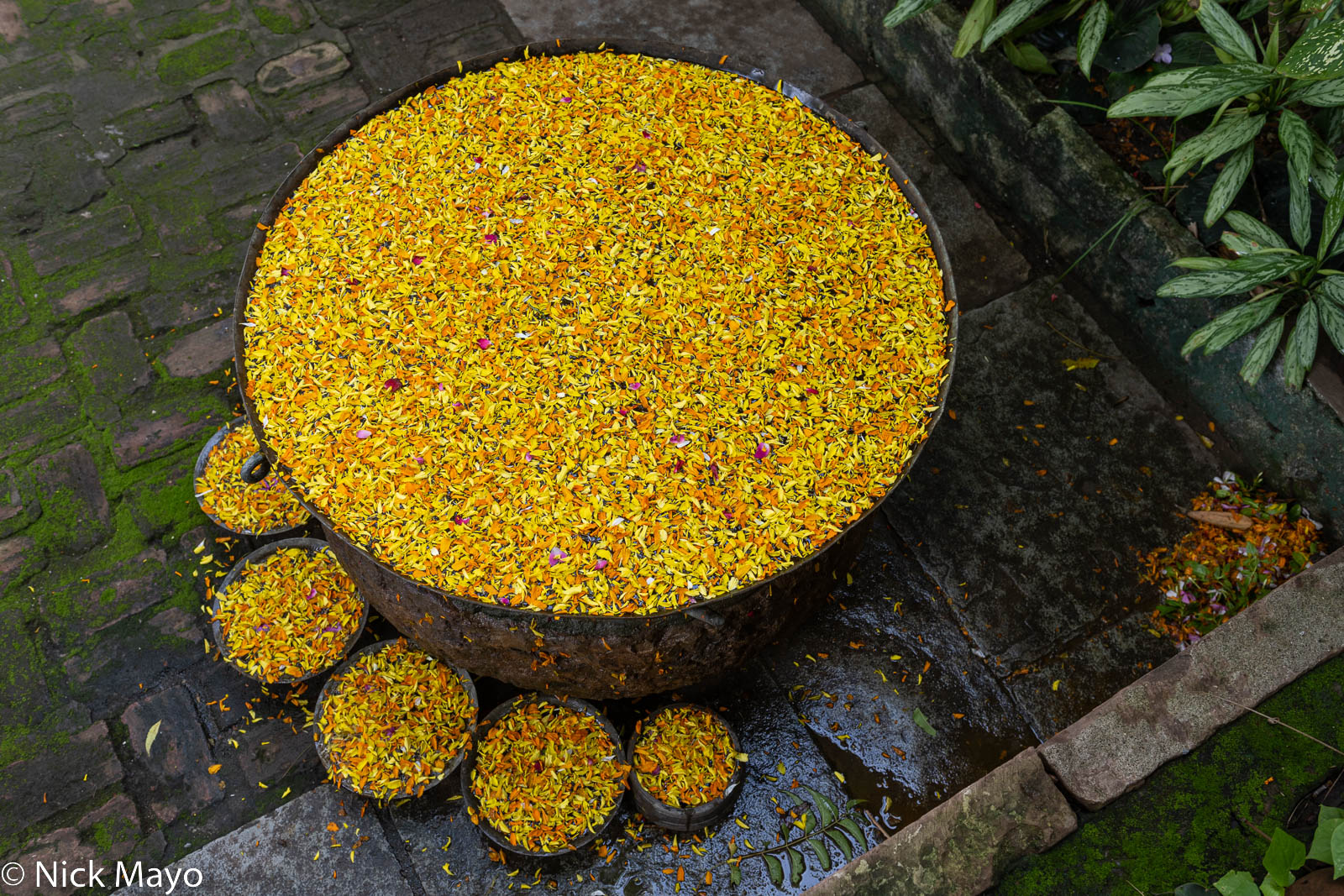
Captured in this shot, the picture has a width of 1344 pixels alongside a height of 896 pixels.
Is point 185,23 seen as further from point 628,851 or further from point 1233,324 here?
point 1233,324

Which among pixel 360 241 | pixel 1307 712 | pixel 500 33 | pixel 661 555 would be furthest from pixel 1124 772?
pixel 500 33

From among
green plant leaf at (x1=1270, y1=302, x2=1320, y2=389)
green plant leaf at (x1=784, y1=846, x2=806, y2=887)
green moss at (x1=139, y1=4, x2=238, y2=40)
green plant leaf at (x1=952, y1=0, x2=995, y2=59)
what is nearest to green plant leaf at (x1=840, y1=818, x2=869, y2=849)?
green plant leaf at (x1=784, y1=846, x2=806, y2=887)

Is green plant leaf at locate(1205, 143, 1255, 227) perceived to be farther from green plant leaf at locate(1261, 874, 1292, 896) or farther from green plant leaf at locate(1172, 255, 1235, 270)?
green plant leaf at locate(1261, 874, 1292, 896)

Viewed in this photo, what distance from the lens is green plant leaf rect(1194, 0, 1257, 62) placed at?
2.70 meters

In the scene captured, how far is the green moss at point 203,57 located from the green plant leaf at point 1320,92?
3.89 metres

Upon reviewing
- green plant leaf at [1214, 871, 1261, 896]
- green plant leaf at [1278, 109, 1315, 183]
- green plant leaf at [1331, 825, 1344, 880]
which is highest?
green plant leaf at [1278, 109, 1315, 183]

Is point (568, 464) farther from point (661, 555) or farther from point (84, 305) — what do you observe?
point (84, 305)

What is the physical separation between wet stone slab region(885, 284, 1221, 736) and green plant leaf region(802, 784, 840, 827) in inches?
25.9

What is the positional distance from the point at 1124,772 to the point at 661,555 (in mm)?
1289

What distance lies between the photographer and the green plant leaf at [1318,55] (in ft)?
7.23

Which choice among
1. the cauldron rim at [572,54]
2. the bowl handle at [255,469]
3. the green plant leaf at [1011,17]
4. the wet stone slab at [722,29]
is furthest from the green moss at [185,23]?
the green plant leaf at [1011,17]

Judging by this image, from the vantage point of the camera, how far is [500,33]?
3.93 metres

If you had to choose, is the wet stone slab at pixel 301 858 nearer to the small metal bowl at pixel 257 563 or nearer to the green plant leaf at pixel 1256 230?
the small metal bowl at pixel 257 563

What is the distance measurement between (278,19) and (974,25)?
293 centimetres
